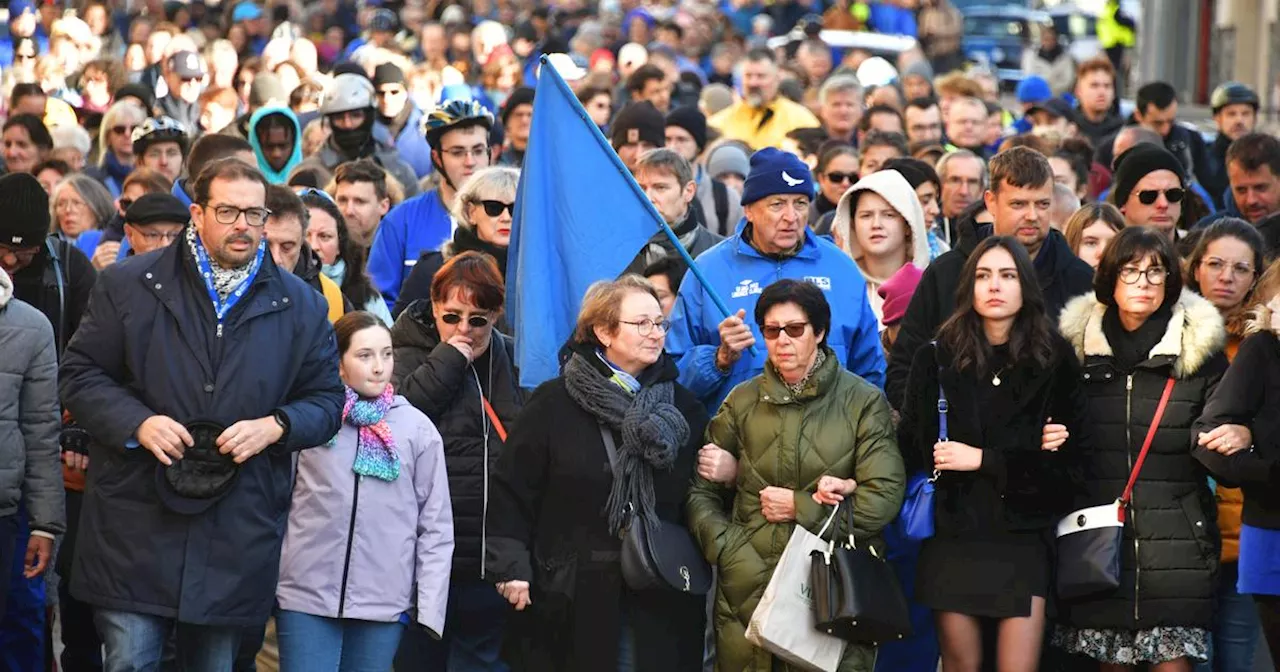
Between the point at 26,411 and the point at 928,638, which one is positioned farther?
the point at 928,638

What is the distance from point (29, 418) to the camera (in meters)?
8.62

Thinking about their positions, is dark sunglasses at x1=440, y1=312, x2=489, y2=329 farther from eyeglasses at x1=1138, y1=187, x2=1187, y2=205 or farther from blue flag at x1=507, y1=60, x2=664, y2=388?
eyeglasses at x1=1138, y1=187, x2=1187, y2=205

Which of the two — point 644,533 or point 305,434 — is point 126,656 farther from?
point 644,533

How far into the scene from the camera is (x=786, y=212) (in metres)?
9.45

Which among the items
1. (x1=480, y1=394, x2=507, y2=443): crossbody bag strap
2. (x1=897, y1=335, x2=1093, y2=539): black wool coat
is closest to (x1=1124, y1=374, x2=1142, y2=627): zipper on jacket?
(x1=897, y1=335, x2=1093, y2=539): black wool coat

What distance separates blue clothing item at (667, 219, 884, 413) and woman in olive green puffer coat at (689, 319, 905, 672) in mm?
750

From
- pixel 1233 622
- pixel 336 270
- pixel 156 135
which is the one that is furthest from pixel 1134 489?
pixel 156 135

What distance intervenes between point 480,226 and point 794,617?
2913 millimetres

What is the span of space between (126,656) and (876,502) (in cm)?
264

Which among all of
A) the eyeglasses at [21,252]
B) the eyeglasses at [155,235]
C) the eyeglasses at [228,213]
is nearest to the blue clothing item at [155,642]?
the eyeglasses at [228,213]

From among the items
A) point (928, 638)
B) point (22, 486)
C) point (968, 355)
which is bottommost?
point (928, 638)

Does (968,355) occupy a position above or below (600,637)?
above

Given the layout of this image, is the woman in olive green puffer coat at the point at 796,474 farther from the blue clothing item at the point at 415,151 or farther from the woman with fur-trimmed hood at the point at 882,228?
the blue clothing item at the point at 415,151

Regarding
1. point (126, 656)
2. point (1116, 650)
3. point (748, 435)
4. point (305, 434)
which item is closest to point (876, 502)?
point (748, 435)
